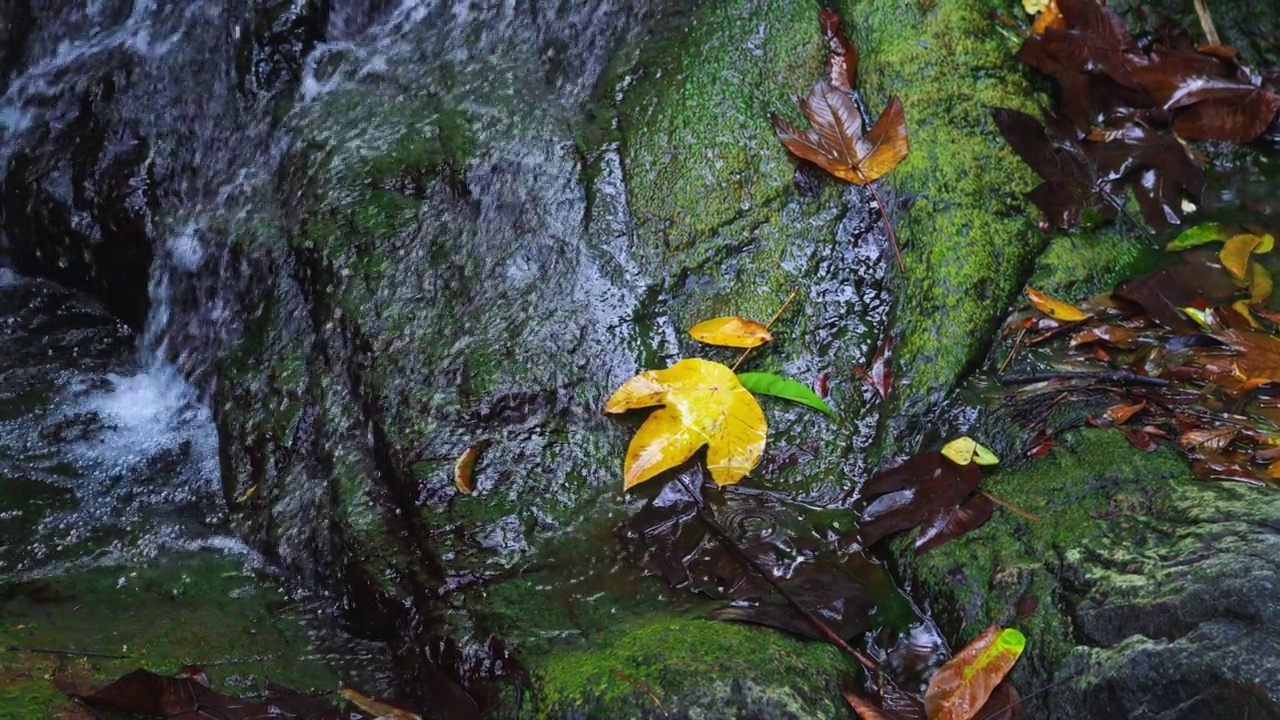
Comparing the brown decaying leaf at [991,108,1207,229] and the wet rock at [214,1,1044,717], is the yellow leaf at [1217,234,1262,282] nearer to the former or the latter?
the brown decaying leaf at [991,108,1207,229]

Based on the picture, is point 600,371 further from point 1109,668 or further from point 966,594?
point 1109,668

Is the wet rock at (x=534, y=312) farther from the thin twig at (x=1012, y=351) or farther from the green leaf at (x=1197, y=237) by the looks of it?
the green leaf at (x=1197, y=237)

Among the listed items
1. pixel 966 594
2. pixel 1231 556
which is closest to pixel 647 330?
pixel 966 594

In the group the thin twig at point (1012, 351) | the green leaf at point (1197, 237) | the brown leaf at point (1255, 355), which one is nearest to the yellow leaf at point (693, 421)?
the thin twig at point (1012, 351)

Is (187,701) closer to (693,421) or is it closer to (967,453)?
(693,421)

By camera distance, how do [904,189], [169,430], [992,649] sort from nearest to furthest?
[992,649], [904,189], [169,430]
